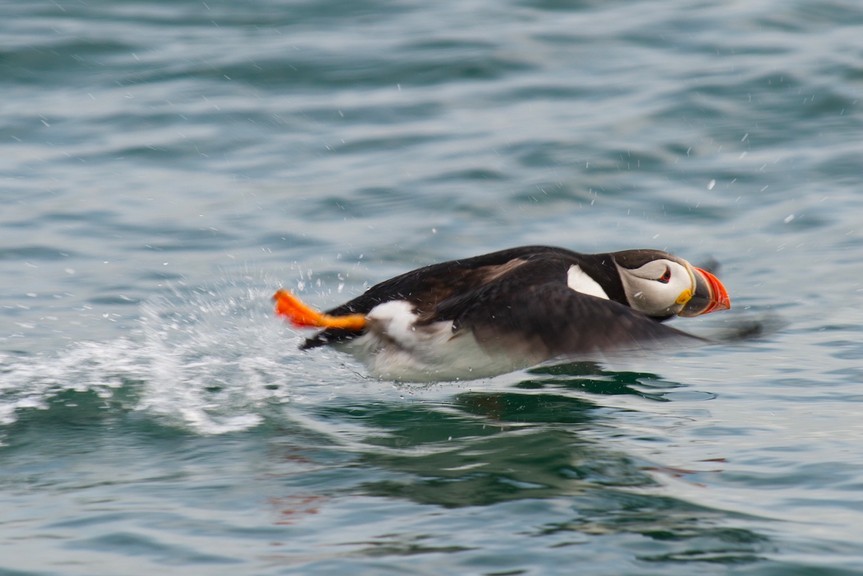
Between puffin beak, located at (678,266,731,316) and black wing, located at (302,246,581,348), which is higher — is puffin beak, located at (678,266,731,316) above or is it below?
below

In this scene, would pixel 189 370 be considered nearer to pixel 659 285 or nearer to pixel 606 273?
pixel 606 273

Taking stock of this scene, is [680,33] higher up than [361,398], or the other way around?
[680,33]

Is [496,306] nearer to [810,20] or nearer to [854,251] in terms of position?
[854,251]

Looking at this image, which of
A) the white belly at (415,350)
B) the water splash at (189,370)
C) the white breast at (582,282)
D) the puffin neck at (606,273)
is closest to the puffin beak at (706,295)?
the puffin neck at (606,273)

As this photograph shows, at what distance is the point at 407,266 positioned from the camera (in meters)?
7.45

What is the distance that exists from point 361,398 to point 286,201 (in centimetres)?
312

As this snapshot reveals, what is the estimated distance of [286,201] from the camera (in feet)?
27.2

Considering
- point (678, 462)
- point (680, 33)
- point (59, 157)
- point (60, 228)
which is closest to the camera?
point (678, 462)

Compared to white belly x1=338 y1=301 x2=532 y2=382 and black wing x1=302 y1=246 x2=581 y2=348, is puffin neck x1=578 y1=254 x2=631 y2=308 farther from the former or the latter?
white belly x1=338 y1=301 x2=532 y2=382

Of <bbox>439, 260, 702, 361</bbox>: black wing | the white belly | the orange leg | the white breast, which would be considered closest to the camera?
<bbox>439, 260, 702, 361</bbox>: black wing

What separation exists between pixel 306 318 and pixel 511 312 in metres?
0.89

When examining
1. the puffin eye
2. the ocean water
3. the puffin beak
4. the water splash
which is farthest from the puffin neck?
the water splash

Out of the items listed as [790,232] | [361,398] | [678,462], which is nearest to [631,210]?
[790,232]

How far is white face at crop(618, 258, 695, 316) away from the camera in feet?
17.8
